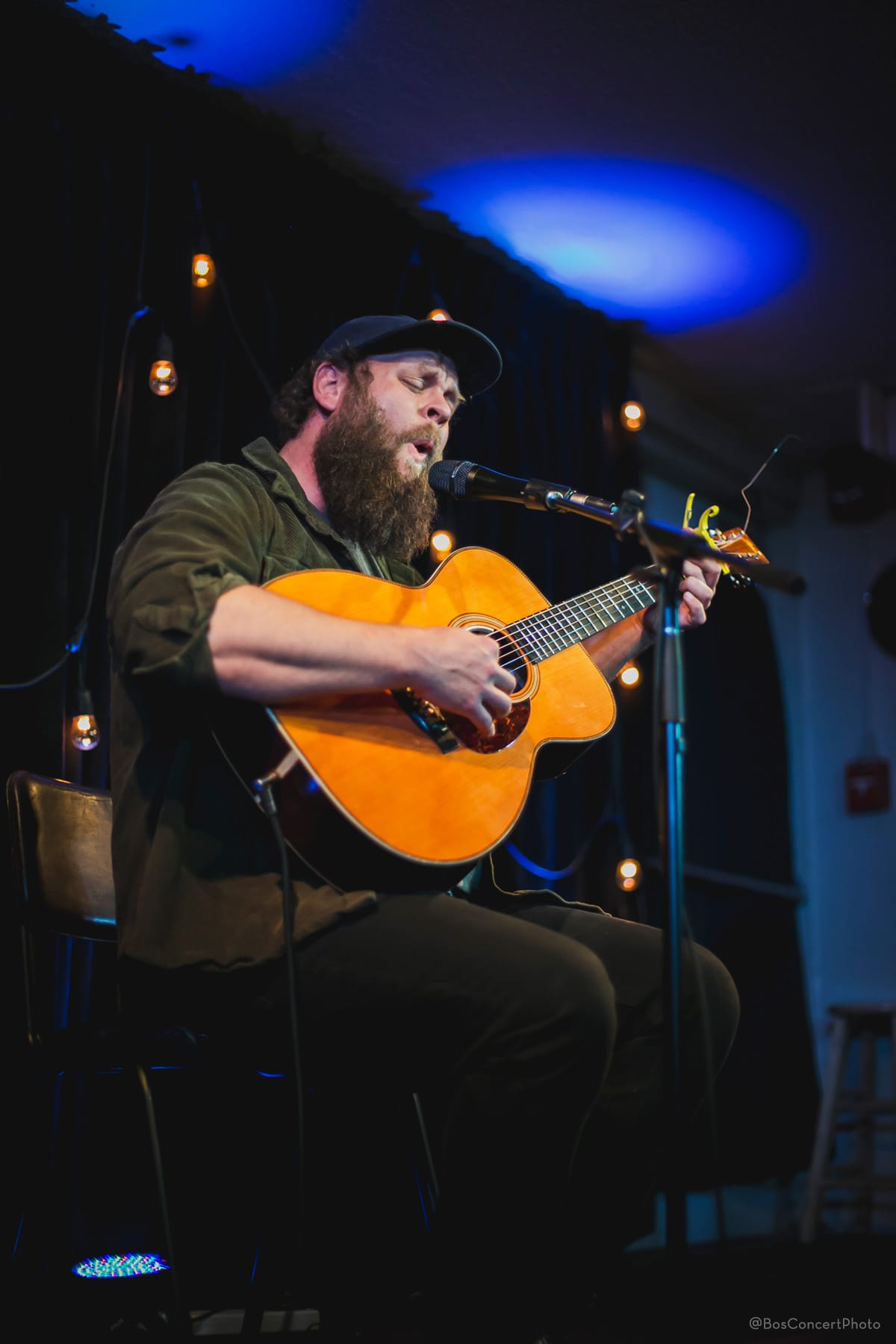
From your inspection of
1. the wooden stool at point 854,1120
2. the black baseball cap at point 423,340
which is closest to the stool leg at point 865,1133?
the wooden stool at point 854,1120

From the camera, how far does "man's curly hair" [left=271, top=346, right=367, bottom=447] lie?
108 inches

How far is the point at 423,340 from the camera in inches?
107

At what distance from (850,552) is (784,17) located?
141 inches

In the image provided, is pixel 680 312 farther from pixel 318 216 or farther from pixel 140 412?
pixel 140 412

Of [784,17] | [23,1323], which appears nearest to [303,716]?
[23,1323]

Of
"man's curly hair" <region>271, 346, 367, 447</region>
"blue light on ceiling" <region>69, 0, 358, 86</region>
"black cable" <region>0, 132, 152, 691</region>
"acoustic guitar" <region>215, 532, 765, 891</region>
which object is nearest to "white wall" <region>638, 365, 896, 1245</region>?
"blue light on ceiling" <region>69, 0, 358, 86</region>

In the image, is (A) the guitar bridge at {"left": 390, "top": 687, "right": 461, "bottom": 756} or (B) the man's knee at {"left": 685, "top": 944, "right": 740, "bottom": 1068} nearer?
(A) the guitar bridge at {"left": 390, "top": 687, "right": 461, "bottom": 756}

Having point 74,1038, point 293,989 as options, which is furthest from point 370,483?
point 74,1038

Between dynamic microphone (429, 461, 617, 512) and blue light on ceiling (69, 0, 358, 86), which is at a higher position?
blue light on ceiling (69, 0, 358, 86)

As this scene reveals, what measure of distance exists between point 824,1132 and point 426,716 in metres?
4.04

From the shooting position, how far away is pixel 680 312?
17.3 ft

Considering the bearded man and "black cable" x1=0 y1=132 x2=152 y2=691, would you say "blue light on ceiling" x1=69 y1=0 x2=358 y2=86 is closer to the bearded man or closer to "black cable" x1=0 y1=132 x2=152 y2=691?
"black cable" x1=0 y1=132 x2=152 y2=691

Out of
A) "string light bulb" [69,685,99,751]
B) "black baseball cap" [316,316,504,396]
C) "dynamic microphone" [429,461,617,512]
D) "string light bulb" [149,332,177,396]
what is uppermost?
"string light bulb" [149,332,177,396]

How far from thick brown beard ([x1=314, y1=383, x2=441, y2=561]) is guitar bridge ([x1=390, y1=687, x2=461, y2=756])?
0.61 m
